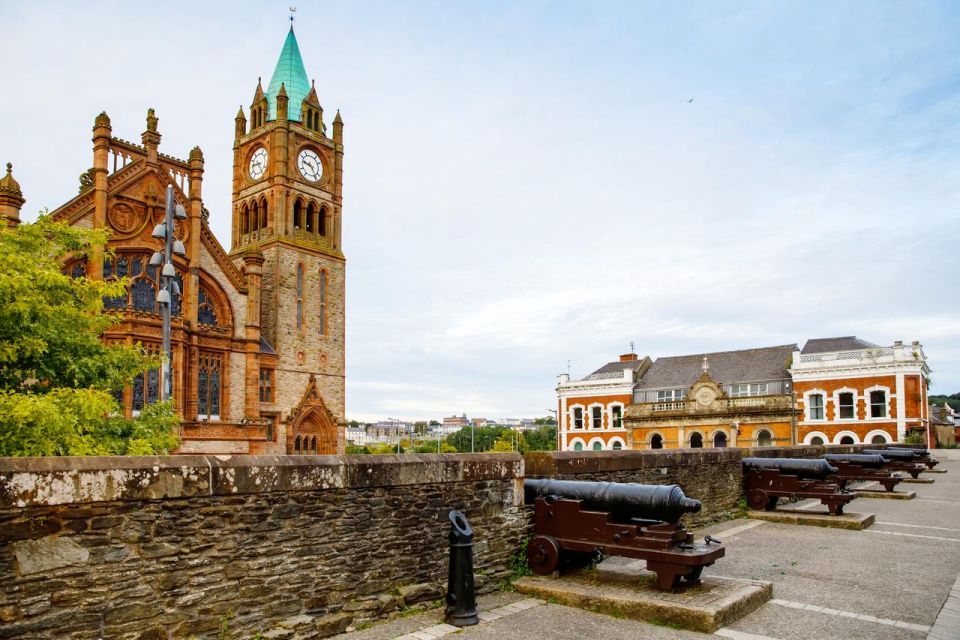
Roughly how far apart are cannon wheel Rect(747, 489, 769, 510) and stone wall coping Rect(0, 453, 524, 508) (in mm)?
8366

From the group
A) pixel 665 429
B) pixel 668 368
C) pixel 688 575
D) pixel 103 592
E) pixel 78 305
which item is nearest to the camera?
pixel 103 592

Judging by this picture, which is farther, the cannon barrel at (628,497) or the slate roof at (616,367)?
the slate roof at (616,367)

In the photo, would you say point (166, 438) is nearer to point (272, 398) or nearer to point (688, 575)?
point (688, 575)

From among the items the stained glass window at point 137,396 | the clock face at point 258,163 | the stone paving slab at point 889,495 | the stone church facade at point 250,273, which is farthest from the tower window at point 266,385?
the stone paving slab at point 889,495

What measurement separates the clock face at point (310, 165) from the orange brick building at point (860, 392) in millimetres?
33974

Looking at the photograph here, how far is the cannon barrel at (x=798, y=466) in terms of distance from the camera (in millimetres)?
13375

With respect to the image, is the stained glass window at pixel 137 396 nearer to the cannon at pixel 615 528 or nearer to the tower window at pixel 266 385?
the tower window at pixel 266 385

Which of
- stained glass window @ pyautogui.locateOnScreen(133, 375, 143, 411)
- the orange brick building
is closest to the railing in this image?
the orange brick building

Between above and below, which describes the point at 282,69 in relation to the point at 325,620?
above

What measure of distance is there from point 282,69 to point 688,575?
4821 centimetres

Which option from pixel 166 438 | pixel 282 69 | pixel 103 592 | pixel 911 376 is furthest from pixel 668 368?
pixel 103 592

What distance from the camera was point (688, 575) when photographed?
7246 millimetres

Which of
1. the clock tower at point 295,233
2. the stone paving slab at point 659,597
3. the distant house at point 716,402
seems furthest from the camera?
the distant house at point 716,402

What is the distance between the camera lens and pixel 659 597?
6.91 m
